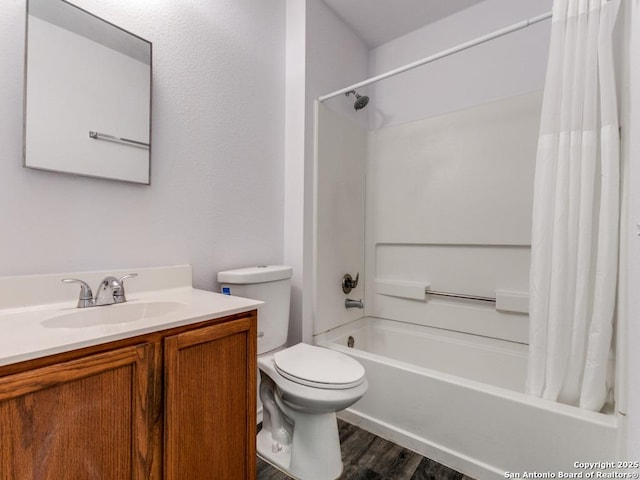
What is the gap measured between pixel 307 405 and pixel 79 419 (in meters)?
0.76

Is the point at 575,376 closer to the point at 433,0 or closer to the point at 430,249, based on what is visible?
the point at 430,249

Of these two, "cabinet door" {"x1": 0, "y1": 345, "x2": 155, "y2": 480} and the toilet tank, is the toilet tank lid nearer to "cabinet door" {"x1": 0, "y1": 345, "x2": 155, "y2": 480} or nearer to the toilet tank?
the toilet tank

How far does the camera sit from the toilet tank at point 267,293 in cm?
149

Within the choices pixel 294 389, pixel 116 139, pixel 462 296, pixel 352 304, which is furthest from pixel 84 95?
pixel 462 296

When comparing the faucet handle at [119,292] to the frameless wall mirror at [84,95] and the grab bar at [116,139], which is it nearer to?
the frameless wall mirror at [84,95]

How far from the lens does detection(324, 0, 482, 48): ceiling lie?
6.77ft

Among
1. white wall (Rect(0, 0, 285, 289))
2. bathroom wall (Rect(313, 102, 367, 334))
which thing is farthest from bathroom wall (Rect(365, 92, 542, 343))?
white wall (Rect(0, 0, 285, 289))

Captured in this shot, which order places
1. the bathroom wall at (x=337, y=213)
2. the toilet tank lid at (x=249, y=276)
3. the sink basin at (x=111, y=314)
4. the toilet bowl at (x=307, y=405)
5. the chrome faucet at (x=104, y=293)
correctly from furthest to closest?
the bathroom wall at (x=337, y=213) < the toilet tank lid at (x=249, y=276) < the toilet bowl at (x=307, y=405) < the chrome faucet at (x=104, y=293) < the sink basin at (x=111, y=314)

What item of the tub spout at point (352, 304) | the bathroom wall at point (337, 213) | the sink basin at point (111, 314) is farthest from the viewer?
the tub spout at point (352, 304)

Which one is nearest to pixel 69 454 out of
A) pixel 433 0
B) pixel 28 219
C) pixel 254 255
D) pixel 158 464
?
pixel 158 464

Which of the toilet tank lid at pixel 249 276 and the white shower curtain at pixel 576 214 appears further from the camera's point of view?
the toilet tank lid at pixel 249 276

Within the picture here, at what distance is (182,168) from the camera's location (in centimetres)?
145

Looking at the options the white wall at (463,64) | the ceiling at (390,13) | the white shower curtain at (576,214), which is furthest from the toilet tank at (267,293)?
the ceiling at (390,13)

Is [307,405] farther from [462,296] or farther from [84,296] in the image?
[462,296]
